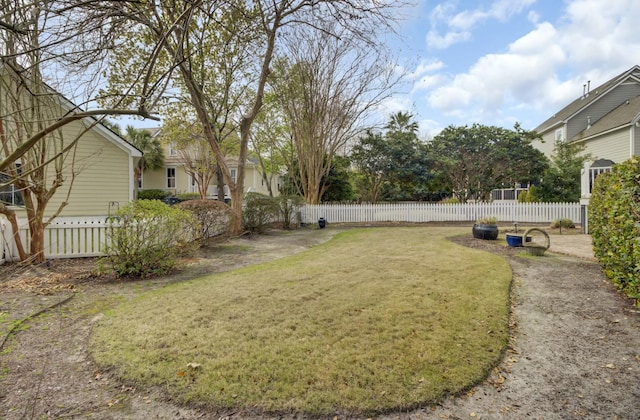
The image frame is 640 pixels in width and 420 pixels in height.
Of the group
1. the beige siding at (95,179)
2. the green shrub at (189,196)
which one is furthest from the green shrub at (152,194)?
the beige siding at (95,179)

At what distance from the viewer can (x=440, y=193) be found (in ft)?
78.0

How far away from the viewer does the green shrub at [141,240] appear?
6062 mm

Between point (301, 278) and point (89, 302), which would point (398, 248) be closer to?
point (301, 278)

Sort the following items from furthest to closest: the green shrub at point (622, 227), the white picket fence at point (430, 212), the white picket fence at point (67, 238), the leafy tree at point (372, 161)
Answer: the leafy tree at point (372, 161), the white picket fence at point (430, 212), the white picket fence at point (67, 238), the green shrub at point (622, 227)

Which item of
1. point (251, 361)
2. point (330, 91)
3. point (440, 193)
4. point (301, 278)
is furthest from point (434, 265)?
point (440, 193)

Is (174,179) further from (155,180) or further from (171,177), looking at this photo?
(155,180)

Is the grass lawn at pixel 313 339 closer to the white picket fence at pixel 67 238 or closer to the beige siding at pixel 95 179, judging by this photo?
the white picket fence at pixel 67 238

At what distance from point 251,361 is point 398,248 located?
6.73 m

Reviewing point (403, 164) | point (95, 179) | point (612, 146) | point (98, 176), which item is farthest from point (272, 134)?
point (612, 146)

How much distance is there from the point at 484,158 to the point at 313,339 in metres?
19.0

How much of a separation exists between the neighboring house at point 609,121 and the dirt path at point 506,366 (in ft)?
56.5

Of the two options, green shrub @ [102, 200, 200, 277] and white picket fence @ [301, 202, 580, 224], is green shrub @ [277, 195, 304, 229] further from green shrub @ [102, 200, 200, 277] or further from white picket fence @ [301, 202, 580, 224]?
green shrub @ [102, 200, 200, 277]

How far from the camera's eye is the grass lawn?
8.64 ft

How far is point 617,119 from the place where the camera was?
18609 mm
